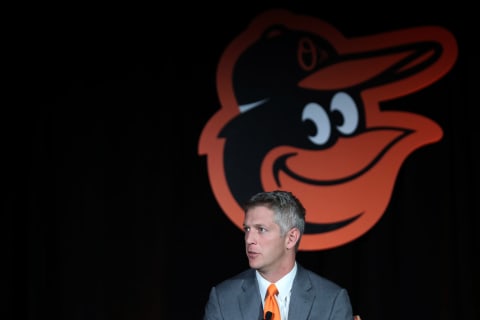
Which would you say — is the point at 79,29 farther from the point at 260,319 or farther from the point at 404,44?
the point at 260,319

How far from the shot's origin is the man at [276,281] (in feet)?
8.95

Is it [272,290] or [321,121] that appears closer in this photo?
[272,290]

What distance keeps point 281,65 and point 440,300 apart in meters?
1.73

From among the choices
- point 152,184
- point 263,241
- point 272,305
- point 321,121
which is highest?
point 321,121

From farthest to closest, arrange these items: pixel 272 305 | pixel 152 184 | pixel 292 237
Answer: pixel 152 184, pixel 292 237, pixel 272 305

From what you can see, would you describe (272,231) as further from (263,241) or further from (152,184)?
(152,184)

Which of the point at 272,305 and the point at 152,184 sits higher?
the point at 152,184

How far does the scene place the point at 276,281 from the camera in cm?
285

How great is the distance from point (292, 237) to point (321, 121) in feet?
5.05

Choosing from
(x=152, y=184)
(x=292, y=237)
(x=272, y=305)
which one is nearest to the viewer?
(x=272, y=305)

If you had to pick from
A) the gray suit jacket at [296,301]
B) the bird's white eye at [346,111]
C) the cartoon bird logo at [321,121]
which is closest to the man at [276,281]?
the gray suit jacket at [296,301]

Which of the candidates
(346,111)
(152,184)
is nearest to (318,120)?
(346,111)

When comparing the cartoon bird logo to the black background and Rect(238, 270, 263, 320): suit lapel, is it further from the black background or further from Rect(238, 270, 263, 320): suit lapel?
Rect(238, 270, 263, 320): suit lapel

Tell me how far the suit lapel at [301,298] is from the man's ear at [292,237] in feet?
0.44
